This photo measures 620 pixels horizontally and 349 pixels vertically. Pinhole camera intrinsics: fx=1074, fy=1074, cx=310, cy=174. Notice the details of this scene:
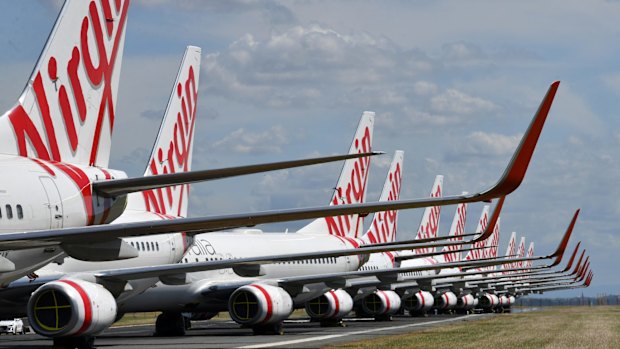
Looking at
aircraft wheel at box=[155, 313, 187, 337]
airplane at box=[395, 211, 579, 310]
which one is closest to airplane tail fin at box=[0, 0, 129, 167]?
aircraft wheel at box=[155, 313, 187, 337]

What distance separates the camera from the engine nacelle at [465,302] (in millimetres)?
73188

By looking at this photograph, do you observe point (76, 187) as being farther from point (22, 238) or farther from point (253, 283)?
point (253, 283)

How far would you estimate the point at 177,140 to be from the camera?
1235 inches

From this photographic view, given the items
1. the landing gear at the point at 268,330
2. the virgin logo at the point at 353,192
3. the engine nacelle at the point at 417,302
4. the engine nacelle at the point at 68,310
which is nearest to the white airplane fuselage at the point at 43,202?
the engine nacelle at the point at 68,310

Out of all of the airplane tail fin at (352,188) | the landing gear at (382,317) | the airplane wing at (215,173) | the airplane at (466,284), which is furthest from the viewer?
the landing gear at (382,317)

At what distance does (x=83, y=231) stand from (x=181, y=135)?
16.7 meters

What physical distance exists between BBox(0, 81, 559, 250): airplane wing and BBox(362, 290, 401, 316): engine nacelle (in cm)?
3097

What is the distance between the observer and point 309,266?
1655 inches

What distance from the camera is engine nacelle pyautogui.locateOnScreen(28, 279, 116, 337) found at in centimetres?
1866

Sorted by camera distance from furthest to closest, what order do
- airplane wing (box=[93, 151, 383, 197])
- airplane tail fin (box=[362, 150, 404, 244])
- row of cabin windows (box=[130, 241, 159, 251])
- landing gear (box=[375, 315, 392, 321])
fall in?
airplane tail fin (box=[362, 150, 404, 244])
landing gear (box=[375, 315, 392, 321])
row of cabin windows (box=[130, 241, 159, 251])
airplane wing (box=[93, 151, 383, 197])

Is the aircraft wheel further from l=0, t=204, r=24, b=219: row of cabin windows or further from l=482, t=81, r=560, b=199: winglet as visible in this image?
l=482, t=81, r=560, b=199: winglet

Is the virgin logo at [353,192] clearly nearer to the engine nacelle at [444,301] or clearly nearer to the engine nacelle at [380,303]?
the engine nacelle at [380,303]

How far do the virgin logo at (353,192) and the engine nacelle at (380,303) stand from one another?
3.03m

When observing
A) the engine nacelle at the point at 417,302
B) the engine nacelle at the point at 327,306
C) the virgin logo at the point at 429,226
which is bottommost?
the engine nacelle at the point at 327,306
